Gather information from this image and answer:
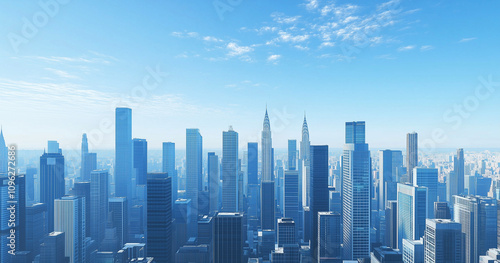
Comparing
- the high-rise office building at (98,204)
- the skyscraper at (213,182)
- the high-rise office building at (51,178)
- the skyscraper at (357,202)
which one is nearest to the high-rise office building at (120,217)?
the high-rise office building at (98,204)

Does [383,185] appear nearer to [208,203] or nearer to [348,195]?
[348,195]

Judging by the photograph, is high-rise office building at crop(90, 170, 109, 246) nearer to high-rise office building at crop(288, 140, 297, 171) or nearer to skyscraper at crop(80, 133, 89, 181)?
skyscraper at crop(80, 133, 89, 181)

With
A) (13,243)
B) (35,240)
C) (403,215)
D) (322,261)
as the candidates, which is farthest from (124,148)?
(403,215)

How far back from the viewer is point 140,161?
295 feet

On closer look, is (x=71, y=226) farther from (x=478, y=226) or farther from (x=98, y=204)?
(x=478, y=226)

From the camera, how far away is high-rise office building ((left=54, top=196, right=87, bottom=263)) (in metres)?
44.8

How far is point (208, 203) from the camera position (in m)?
79.5

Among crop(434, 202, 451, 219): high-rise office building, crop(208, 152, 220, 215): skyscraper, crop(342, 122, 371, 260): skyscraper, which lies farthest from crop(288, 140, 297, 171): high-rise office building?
crop(434, 202, 451, 219): high-rise office building

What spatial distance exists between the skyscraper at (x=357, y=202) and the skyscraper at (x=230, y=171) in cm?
3342

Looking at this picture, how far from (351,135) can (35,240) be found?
58.6m

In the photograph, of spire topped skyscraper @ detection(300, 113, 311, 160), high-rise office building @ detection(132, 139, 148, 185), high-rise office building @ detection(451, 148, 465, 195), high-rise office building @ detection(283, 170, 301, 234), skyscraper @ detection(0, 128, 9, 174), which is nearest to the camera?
skyscraper @ detection(0, 128, 9, 174)

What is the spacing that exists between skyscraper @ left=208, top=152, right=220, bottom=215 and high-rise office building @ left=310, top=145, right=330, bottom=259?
28556 millimetres

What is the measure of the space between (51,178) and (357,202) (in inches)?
2459

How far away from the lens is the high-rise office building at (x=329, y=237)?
5019 centimetres
